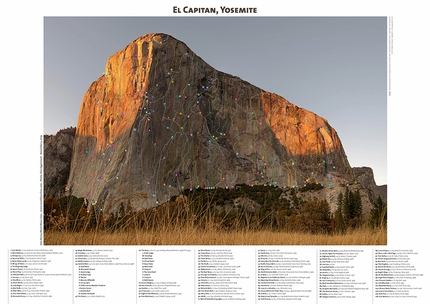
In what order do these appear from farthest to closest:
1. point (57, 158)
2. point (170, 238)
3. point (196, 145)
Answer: point (57, 158), point (196, 145), point (170, 238)

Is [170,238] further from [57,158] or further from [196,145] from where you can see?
[57,158]

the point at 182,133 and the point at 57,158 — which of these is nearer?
the point at 182,133

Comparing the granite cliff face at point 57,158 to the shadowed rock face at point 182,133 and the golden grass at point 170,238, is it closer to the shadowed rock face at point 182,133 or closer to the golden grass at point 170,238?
the shadowed rock face at point 182,133

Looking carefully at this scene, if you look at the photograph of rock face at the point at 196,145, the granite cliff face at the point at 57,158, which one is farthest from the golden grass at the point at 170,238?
the granite cliff face at the point at 57,158

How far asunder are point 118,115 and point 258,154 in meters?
10.8

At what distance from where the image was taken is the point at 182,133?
21.5 m

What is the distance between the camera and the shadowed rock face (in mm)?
18469

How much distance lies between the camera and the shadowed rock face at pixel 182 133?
1847 cm

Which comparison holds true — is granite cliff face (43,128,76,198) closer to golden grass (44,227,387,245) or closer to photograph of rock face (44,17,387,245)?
photograph of rock face (44,17,387,245)

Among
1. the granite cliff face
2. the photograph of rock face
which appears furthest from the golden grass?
the granite cliff face

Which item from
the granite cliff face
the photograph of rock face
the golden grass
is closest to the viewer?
the golden grass

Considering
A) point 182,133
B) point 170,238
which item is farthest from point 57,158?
point 170,238
